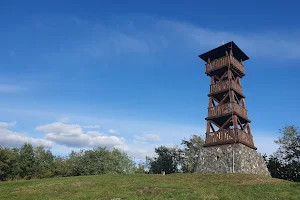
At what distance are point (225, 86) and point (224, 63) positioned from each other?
3.08 metres

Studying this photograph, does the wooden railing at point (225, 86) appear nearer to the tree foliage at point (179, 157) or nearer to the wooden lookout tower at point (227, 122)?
the wooden lookout tower at point (227, 122)

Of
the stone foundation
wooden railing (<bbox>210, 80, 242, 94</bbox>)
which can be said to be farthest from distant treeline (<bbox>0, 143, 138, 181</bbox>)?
wooden railing (<bbox>210, 80, 242, 94</bbox>)

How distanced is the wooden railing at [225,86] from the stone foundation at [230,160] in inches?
301

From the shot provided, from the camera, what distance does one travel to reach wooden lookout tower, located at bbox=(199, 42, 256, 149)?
31172mm

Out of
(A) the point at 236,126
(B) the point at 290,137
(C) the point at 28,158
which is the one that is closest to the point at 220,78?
(A) the point at 236,126

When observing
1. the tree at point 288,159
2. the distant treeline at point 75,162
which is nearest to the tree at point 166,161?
the distant treeline at point 75,162

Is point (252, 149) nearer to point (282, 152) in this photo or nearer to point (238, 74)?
point (238, 74)

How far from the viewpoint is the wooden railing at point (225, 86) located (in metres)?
33.3

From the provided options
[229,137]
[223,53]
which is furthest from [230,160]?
[223,53]

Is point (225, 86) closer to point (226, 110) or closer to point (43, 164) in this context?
point (226, 110)

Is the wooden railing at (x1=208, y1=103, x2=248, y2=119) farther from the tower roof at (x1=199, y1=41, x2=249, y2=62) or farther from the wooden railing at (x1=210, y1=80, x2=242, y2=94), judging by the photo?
the tower roof at (x1=199, y1=41, x2=249, y2=62)

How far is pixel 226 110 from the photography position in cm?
3247

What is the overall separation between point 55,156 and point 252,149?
155 ft

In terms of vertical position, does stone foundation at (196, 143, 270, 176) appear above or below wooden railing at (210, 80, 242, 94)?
below
